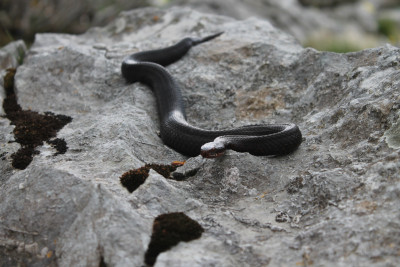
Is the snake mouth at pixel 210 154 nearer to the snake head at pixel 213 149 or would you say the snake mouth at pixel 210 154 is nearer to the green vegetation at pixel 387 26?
the snake head at pixel 213 149

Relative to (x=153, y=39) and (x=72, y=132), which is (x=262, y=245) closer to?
(x=72, y=132)

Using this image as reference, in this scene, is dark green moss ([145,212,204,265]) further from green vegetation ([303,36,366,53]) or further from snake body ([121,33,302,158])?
green vegetation ([303,36,366,53])

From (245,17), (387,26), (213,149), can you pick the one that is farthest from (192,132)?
(387,26)

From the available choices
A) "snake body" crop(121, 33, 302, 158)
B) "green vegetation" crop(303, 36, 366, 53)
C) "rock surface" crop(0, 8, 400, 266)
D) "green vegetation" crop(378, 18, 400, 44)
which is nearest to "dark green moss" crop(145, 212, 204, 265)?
"rock surface" crop(0, 8, 400, 266)

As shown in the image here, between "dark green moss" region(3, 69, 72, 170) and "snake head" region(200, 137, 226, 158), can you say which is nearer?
"snake head" region(200, 137, 226, 158)

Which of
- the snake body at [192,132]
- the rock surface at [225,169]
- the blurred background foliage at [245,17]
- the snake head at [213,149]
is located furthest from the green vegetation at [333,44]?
the snake head at [213,149]

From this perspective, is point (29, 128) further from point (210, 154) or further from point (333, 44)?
point (333, 44)
